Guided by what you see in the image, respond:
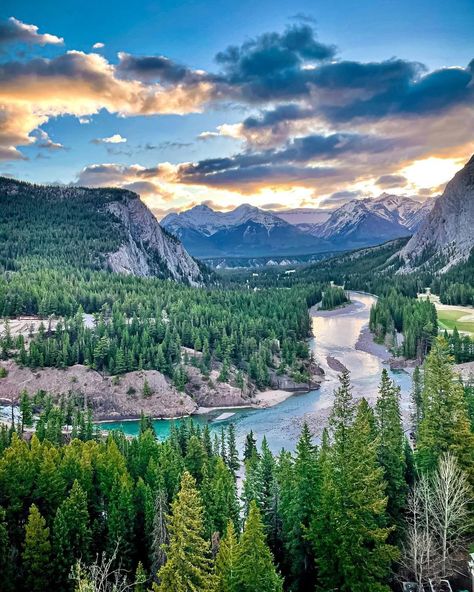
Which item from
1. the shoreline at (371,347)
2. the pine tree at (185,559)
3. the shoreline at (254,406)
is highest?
the pine tree at (185,559)

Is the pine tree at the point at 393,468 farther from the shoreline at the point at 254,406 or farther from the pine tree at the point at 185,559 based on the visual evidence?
the shoreline at the point at 254,406

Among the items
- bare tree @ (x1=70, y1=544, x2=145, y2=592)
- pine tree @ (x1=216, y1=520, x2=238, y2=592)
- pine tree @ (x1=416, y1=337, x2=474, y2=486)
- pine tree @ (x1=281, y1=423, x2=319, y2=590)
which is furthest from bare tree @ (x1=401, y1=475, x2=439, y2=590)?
bare tree @ (x1=70, y1=544, x2=145, y2=592)

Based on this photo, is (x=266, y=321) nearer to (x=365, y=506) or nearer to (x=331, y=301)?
(x=331, y=301)

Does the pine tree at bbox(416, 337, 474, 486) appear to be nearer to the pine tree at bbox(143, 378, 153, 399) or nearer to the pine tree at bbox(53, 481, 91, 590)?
the pine tree at bbox(53, 481, 91, 590)

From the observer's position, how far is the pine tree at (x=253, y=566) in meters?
24.5

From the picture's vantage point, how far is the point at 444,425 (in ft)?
123

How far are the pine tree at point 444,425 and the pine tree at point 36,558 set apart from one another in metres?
26.1

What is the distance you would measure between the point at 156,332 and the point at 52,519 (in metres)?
79.6

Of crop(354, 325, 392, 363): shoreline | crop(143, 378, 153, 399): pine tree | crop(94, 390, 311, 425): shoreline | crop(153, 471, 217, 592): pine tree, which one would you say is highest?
crop(153, 471, 217, 592): pine tree

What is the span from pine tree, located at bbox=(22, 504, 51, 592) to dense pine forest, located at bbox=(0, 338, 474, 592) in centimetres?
8

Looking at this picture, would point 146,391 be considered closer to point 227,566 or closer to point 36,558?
point 36,558

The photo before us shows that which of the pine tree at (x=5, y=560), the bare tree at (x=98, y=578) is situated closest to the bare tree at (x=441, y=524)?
the bare tree at (x=98, y=578)

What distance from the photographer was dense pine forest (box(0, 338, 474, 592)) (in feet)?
86.0

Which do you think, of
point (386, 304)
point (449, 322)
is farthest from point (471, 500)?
point (386, 304)
